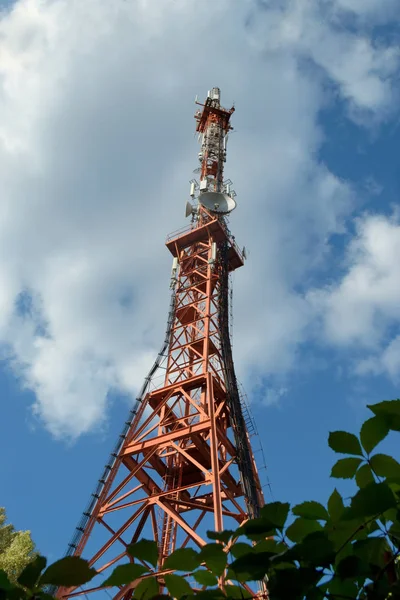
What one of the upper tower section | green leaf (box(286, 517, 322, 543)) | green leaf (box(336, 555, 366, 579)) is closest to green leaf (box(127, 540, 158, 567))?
green leaf (box(286, 517, 322, 543))

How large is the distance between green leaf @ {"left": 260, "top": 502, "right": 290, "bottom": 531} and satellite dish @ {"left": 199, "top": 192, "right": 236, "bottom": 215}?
25.3 meters

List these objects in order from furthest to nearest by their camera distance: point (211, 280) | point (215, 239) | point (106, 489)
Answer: point (215, 239)
point (211, 280)
point (106, 489)

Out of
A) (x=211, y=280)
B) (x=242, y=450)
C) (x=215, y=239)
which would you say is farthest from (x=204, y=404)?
(x=215, y=239)

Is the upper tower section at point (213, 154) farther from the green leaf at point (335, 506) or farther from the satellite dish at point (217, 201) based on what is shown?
the green leaf at point (335, 506)

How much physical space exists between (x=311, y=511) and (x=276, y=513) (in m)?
0.22

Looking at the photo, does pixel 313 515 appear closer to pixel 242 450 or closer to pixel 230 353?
pixel 242 450

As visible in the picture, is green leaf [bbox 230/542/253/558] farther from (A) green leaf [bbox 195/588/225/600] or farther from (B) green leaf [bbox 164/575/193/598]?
(B) green leaf [bbox 164/575/193/598]

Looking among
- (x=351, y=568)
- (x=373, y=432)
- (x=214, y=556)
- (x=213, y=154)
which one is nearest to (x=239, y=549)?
(x=214, y=556)

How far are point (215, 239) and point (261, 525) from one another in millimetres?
24624

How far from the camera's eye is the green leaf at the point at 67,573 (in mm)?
2332

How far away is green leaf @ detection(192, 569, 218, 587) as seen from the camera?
2555 mm

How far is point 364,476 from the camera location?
8.02 ft

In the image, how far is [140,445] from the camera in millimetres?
19281

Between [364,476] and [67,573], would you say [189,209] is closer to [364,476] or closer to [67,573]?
[364,476]
